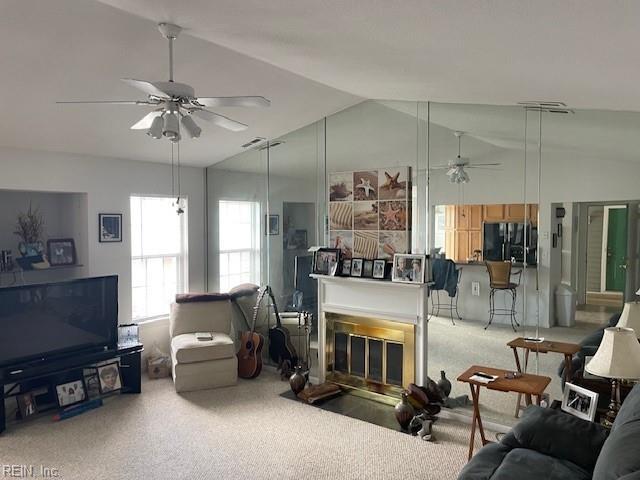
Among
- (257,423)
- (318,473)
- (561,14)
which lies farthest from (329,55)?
(257,423)

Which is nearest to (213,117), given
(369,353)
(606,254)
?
(369,353)

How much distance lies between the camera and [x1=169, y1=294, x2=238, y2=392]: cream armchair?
4.66m

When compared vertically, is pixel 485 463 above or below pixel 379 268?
below

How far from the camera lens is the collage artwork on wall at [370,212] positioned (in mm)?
4309

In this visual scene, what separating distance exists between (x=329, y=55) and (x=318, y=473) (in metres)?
2.69

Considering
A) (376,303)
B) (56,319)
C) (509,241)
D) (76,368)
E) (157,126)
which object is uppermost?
(157,126)

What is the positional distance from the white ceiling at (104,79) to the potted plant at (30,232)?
768 mm

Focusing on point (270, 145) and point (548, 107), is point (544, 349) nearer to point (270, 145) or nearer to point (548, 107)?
point (548, 107)

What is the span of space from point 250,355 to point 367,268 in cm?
165

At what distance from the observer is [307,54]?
9.53ft

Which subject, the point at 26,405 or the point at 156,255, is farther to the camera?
the point at 156,255

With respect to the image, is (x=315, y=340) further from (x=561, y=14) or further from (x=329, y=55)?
(x=561, y=14)

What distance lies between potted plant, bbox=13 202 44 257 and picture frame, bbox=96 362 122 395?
1.30m

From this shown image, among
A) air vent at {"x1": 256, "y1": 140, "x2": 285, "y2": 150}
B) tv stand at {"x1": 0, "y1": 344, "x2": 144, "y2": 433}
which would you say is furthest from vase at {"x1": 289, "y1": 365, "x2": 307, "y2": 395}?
air vent at {"x1": 256, "y1": 140, "x2": 285, "y2": 150}
